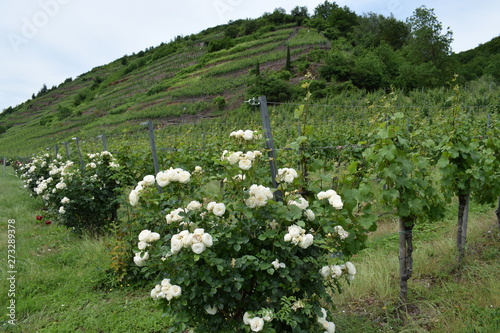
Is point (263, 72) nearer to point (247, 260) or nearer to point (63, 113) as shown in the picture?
point (63, 113)

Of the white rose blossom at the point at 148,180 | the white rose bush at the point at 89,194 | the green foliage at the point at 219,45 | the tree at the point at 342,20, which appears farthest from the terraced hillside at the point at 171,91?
the white rose blossom at the point at 148,180

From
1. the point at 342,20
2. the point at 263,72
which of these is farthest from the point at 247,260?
the point at 342,20

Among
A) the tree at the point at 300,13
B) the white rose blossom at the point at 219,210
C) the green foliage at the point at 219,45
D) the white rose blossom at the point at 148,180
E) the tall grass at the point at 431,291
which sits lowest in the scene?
the tall grass at the point at 431,291

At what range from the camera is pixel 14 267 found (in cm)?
389

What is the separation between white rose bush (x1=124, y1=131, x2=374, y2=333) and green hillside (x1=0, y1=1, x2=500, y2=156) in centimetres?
1782

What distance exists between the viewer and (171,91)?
1490 inches

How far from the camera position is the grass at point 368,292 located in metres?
2.43

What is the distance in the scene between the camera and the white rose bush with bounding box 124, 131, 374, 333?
1631 mm

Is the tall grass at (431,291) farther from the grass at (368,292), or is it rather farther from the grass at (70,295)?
the grass at (70,295)

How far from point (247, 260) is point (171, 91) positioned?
3833 centimetres

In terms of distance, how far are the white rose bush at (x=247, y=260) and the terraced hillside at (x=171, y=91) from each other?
922 inches

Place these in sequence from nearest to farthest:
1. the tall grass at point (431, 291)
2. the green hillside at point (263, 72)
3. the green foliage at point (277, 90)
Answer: the tall grass at point (431, 291), the green foliage at point (277, 90), the green hillside at point (263, 72)

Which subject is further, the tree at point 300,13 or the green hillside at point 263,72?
the tree at point 300,13

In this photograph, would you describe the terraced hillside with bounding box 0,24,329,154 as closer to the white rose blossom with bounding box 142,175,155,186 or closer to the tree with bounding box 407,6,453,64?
the tree with bounding box 407,6,453,64
